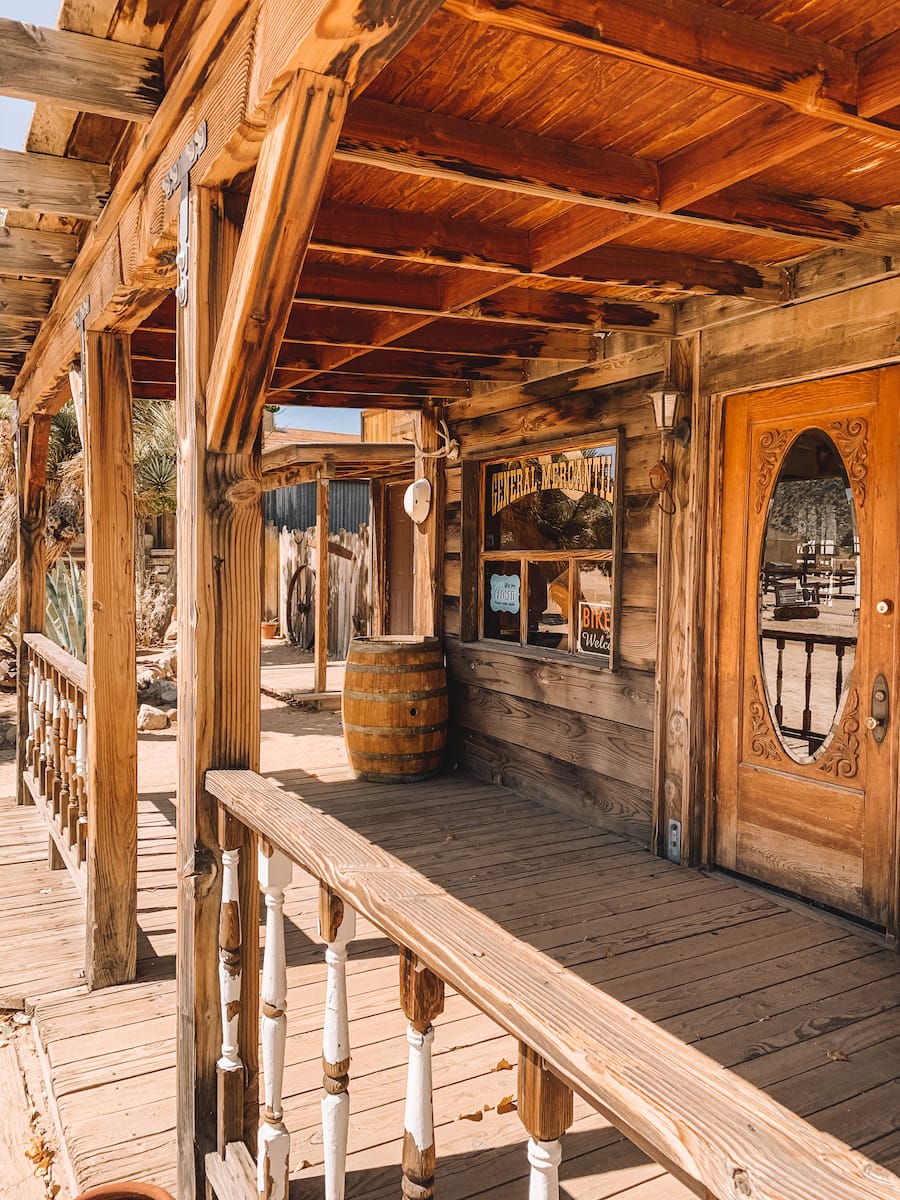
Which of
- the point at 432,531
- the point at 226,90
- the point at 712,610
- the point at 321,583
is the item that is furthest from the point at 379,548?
the point at 226,90

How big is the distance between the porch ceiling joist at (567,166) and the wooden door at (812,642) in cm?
87

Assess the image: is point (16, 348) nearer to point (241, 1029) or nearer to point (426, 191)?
point (426, 191)

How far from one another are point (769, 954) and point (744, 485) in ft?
6.00

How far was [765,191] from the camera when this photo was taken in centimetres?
263

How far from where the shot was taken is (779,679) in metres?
3.58

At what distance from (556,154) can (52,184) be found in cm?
135

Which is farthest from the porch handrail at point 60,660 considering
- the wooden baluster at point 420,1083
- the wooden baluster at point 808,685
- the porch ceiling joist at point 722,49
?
the wooden baluster at point 808,685

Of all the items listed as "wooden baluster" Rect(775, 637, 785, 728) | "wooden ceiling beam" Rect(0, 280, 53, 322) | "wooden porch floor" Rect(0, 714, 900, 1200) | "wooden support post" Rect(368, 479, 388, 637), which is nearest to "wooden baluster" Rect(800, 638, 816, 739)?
"wooden baluster" Rect(775, 637, 785, 728)

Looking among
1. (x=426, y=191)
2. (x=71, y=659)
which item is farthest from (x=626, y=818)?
(x=426, y=191)

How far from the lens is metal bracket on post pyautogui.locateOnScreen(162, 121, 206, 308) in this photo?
1729mm

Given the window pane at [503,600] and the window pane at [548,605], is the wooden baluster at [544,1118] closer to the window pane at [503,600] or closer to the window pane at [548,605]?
the window pane at [548,605]

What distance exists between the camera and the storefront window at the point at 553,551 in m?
4.61

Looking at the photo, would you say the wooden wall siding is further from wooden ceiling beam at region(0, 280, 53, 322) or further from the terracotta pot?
the terracotta pot

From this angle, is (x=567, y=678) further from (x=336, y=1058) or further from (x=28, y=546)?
(x=336, y=1058)
